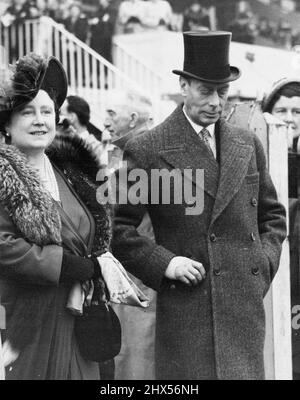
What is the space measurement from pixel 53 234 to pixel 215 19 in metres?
10.5

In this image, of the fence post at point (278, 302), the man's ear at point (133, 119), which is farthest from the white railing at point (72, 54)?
the fence post at point (278, 302)

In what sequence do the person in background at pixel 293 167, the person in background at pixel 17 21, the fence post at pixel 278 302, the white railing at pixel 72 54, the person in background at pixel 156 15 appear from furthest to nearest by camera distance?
the person in background at pixel 156 15 < the person in background at pixel 17 21 < the white railing at pixel 72 54 < the person in background at pixel 293 167 < the fence post at pixel 278 302

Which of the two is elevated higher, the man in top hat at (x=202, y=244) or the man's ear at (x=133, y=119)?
the man's ear at (x=133, y=119)

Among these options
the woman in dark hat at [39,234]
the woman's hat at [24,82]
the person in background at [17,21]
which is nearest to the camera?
the woman in dark hat at [39,234]

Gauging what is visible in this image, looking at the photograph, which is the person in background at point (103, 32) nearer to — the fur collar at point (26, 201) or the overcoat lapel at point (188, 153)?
the overcoat lapel at point (188, 153)

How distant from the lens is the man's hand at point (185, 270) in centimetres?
356

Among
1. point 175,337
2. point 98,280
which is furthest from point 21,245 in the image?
point 175,337

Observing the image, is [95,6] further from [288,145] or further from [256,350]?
[256,350]

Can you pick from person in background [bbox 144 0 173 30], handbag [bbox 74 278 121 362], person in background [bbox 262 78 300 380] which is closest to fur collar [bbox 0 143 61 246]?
handbag [bbox 74 278 121 362]

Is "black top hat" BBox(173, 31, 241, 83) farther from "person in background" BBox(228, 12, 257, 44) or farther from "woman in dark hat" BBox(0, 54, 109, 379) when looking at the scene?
"person in background" BBox(228, 12, 257, 44)

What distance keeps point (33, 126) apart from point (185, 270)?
2.90ft

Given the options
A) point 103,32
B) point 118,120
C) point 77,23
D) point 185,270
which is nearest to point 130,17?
point 103,32

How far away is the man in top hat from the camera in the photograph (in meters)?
3.62

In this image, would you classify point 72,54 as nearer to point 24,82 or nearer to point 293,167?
point 293,167
